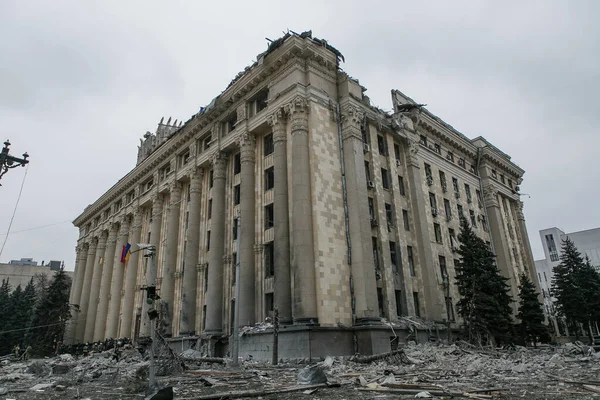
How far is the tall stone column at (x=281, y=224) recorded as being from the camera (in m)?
24.6

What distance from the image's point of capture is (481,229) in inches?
1672

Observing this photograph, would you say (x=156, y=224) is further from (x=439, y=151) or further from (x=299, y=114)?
(x=439, y=151)

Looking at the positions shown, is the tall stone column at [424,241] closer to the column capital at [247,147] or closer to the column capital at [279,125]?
the column capital at [279,125]

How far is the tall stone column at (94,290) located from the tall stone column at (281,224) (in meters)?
37.4

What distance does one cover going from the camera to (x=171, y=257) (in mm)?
37062

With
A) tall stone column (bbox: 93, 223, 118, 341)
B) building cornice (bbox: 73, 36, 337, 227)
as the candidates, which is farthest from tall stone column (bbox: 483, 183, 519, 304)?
tall stone column (bbox: 93, 223, 118, 341)

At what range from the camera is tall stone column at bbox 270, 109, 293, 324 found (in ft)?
80.6

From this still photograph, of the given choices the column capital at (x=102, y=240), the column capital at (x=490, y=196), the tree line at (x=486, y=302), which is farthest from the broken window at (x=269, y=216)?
the column capital at (x=102, y=240)

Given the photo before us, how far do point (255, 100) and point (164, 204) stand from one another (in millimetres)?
17706

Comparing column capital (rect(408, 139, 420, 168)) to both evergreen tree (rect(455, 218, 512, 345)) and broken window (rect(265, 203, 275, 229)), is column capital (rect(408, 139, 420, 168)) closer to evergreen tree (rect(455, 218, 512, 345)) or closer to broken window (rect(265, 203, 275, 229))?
evergreen tree (rect(455, 218, 512, 345))

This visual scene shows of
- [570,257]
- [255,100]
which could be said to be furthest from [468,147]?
[255,100]

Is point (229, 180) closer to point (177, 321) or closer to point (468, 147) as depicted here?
point (177, 321)

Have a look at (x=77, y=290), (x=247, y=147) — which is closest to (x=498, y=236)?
(x=247, y=147)

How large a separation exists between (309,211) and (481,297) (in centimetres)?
1375
